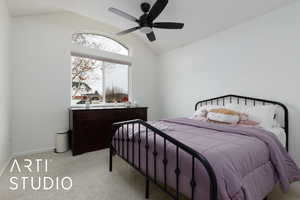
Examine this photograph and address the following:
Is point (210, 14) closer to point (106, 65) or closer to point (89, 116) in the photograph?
point (106, 65)

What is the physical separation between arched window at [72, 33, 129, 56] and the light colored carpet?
265cm

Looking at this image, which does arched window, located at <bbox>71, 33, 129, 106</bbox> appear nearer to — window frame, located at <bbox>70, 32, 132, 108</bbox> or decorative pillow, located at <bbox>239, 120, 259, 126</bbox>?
window frame, located at <bbox>70, 32, 132, 108</bbox>

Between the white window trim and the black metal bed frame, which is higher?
the white window trim

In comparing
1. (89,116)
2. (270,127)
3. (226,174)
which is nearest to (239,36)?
(270,127)

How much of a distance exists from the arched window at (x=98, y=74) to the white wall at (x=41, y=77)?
0.76ft

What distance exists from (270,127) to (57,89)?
3.96 meters

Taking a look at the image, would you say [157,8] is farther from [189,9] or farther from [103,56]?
[103,56]

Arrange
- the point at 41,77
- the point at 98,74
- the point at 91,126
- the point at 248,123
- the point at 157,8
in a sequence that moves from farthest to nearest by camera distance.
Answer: the point at 98,74 < the point at 91,126 < the point at 41,77 < the point at 248,123 < the point at 157,8

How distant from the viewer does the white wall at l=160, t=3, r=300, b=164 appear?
7.30 feet

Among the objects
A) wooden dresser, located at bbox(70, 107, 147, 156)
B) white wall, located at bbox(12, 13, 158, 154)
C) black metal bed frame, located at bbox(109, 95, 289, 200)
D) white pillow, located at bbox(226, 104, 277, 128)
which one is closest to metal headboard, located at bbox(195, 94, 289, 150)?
black metal bed frame, located at bbox(109, 95, 289, 200)

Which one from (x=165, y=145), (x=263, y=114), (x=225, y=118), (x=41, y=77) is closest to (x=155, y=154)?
(x=165, y=145)

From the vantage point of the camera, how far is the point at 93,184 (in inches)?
73.5

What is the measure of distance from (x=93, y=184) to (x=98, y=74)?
2688 millimetres
